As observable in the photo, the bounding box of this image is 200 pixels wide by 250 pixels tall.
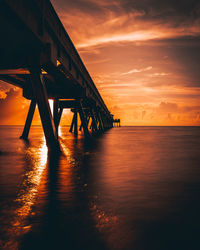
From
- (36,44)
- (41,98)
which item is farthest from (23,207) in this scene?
(36,44)

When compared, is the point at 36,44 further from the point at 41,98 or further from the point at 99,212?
the point at 99,212

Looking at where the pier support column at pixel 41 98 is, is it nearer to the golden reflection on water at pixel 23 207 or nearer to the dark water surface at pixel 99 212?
the golden reflection on water at pixel 23 207

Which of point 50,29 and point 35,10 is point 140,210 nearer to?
point 35,10

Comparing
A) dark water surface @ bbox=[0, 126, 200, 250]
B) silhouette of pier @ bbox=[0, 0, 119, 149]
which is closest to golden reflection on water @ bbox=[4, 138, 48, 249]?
dark water surface @ bbox=[0, 126, 200, 250]

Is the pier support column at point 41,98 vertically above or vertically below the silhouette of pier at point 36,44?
below

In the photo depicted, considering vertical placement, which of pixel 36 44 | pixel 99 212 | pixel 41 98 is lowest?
pixel 99 212

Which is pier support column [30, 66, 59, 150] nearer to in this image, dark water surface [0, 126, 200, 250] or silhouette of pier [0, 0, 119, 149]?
silhouette of pier [0, 0, 119, 149]

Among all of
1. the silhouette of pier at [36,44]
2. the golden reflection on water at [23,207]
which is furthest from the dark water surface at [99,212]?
the silhouette of pier at [36,44]

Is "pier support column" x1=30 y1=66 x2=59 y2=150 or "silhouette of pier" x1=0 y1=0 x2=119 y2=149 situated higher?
"silhouette of pier" x1=0 y1=0 x2=119 y2=149

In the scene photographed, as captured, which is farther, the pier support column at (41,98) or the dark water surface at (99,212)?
the pier support column at (41,98)

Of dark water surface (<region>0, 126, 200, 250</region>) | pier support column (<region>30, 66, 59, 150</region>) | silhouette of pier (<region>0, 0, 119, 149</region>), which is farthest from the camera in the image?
pier support column (<region>30, 66, 59, 150</region>)

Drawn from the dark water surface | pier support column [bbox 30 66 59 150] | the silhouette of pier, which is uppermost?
the silhouette of pier

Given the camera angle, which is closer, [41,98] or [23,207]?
[23,207]

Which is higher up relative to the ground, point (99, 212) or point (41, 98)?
point (41, 98)
